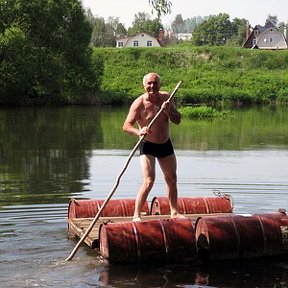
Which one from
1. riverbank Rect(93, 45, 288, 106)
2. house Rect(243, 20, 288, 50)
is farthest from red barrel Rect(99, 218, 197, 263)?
house Rect(243, 20, 288, 50)

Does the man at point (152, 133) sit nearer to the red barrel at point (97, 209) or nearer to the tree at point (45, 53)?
the red barrel at point (97, 209)

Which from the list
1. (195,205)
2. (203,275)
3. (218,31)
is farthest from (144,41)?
(203,275)

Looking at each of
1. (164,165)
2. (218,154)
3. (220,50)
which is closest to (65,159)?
(218,154)

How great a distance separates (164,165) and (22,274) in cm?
258

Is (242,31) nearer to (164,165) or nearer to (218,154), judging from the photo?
(218,154)

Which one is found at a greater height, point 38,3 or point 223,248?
point 38,3

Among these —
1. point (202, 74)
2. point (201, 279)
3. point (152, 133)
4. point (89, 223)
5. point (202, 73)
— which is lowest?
point (201, 279)

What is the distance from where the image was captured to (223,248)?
9359mm

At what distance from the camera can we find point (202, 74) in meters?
78.3

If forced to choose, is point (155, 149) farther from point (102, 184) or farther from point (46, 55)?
point (46, 55)

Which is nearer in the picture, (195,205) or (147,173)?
(147,173)

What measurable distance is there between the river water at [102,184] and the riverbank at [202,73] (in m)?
28.3

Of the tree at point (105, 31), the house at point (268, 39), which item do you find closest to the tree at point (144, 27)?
the tree at point (105, 31)

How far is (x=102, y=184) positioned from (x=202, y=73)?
208ft
